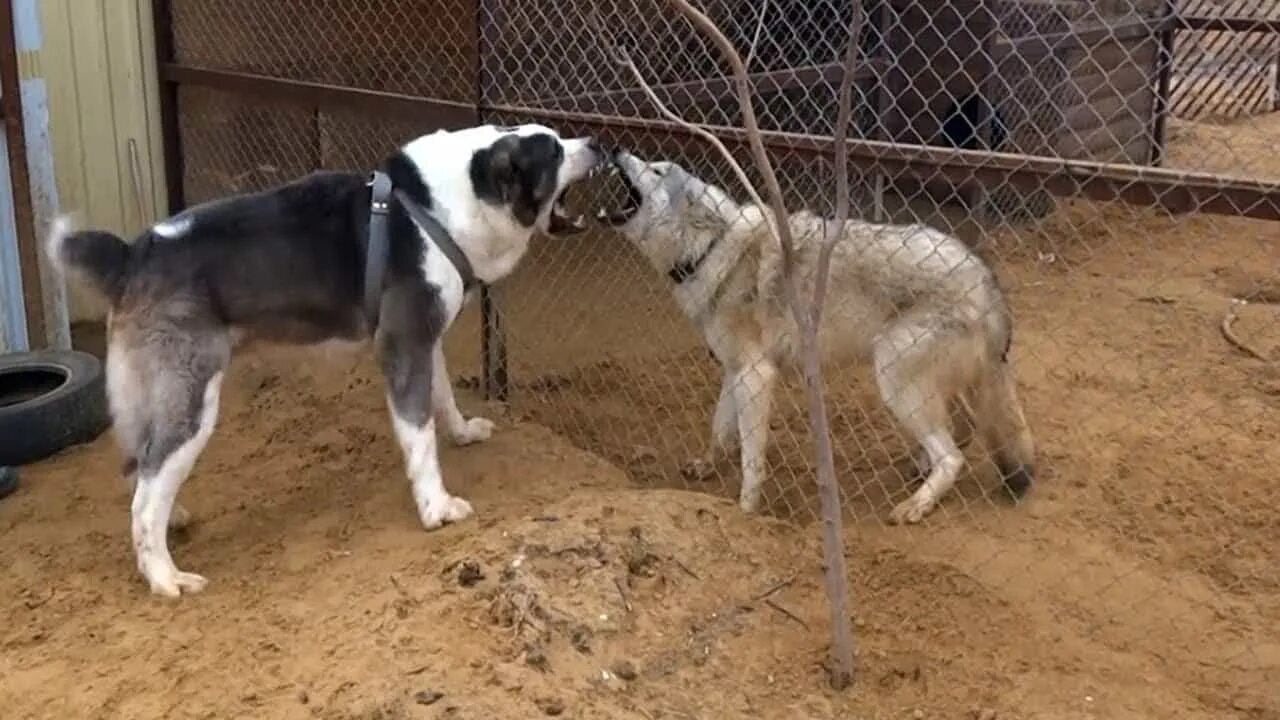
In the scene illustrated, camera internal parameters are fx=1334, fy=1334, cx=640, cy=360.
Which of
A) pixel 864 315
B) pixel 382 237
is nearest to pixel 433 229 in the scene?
pixel 382 237

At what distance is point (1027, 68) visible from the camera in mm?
7207

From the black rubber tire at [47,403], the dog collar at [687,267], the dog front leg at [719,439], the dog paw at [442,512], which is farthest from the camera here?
the black rubber tire at [47,403]

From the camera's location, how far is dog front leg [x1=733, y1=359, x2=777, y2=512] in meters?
4.47

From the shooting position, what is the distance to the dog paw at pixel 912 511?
437 cm

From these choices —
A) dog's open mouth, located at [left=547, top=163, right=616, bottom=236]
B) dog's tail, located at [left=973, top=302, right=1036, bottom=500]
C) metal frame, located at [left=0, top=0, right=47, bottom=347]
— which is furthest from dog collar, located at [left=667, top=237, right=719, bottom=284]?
metal frame, located at [left=0, top=0, right=47, bottom=347]

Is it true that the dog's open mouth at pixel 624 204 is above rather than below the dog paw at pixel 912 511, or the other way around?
above

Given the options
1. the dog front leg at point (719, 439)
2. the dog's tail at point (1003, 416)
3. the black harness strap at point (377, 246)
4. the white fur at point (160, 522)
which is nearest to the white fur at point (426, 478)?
the black harness strap at point (377, 246)

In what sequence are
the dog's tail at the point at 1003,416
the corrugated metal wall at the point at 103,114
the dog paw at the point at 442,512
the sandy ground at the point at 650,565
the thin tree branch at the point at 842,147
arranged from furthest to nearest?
the corrugated metal wall at the point at 103,114 → the dog's tail at the point at 1003,416 → the dog paw at the point at 442,512 → the sandy ground at the point at 650,565 → the thin tree branch at the point at 842,147

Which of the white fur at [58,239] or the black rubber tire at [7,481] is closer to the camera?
the white fur at [58,239]

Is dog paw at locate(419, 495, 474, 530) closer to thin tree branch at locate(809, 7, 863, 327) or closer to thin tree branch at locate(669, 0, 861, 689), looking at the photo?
thin tree branch at locate(669, 0, 861, 689)

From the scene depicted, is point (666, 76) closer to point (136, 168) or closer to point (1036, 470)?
point (136, 168)

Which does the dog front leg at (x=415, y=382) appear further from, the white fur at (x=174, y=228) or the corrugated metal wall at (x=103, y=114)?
the corrugated metal wall at (x=103, y=114)

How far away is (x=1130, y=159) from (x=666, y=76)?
3.15 meters

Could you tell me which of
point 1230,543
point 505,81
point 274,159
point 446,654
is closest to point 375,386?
point 505,81
